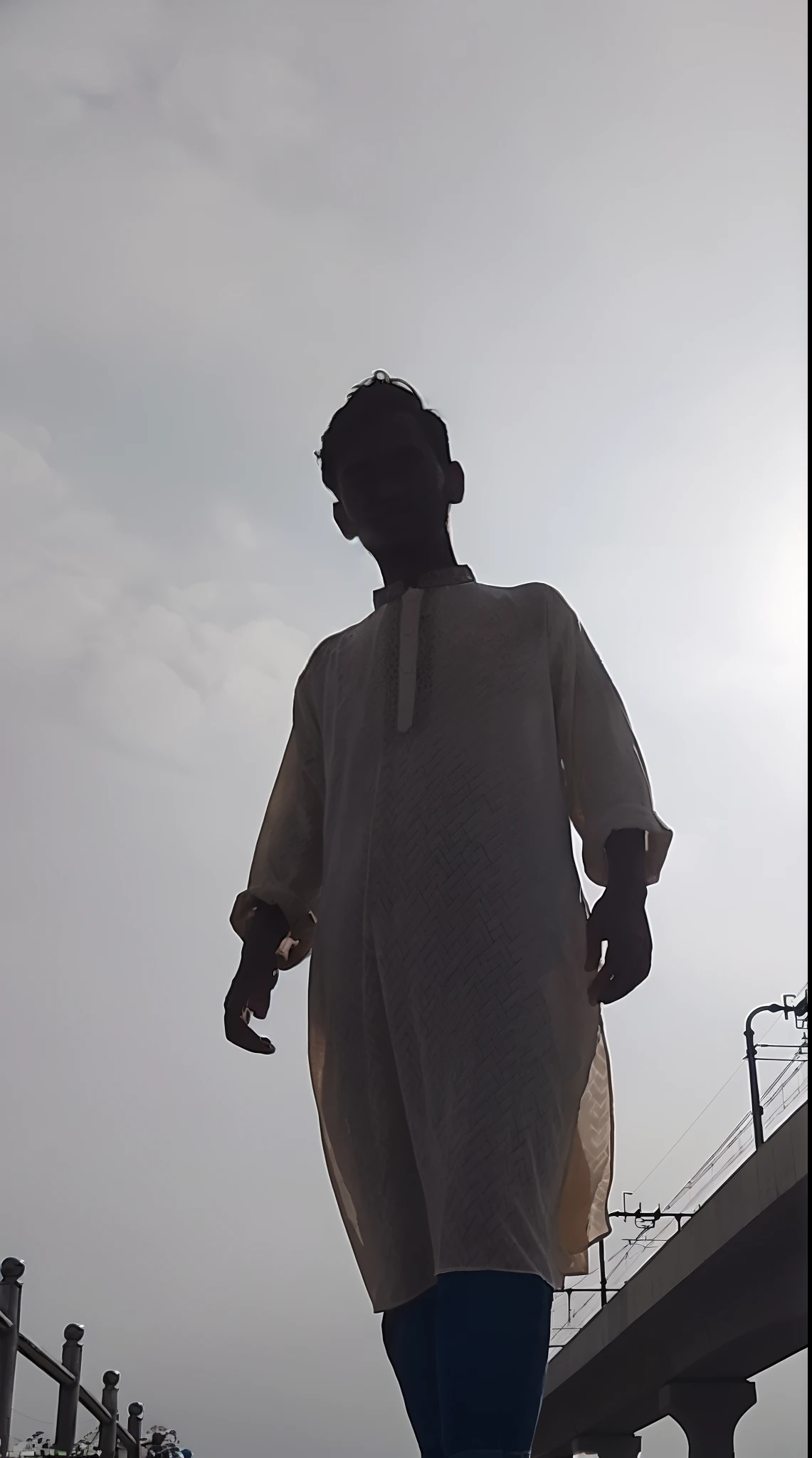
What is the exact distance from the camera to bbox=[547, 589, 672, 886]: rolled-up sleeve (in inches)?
79.4

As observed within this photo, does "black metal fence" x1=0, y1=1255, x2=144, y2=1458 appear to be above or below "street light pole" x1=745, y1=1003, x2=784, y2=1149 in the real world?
below

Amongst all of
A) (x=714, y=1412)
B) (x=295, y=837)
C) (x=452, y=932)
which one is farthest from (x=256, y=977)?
(x=714, y=1412)

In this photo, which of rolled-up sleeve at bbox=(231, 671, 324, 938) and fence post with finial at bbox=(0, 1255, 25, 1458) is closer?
rolled-up sleeve at bbox=(231, 671, 324, 938)

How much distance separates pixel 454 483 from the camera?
253cm

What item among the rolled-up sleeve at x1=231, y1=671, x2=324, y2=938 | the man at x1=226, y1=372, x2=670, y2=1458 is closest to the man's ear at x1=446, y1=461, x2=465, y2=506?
the man at x1=226, y1=372, x2=670, y2=1458

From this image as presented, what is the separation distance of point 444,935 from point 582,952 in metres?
0.22

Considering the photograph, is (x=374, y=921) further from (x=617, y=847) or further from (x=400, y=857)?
(x=617, y=847)

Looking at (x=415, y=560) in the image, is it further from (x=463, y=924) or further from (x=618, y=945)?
(x=618, y=945)

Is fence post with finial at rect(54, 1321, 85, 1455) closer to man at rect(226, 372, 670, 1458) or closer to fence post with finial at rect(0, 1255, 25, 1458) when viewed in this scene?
fence post with finial at rect(0, 1255, 25, 1458)

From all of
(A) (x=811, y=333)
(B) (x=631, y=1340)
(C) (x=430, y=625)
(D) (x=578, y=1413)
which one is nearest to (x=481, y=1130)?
(C) (x=430, y=625)

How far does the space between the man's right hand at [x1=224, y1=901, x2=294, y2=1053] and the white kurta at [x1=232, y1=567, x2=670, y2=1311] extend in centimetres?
4

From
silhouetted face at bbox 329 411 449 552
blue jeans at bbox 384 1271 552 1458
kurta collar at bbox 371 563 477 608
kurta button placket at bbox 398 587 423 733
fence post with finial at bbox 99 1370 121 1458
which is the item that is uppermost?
silhouetted face at bbox 329 411 449 552

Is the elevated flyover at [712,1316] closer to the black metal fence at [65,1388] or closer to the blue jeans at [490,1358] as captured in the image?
the black metal fence at [65,1388]

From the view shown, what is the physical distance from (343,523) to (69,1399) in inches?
287
